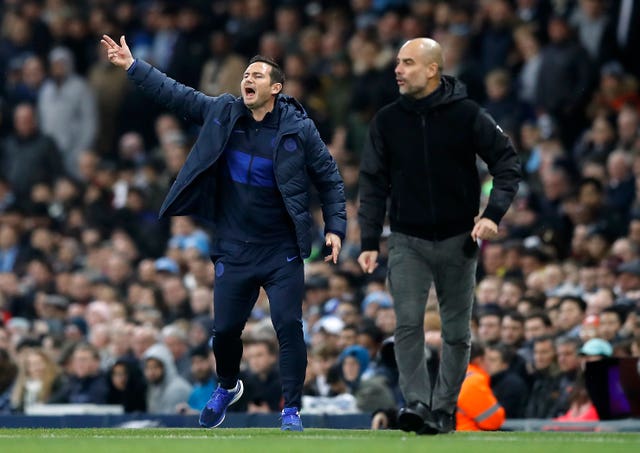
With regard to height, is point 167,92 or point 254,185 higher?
point 167,92

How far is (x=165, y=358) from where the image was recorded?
53.6 ft

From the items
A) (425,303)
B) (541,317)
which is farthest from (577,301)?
(425,303)

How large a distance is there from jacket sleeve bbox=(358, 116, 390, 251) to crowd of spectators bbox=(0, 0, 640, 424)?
9.40 ft

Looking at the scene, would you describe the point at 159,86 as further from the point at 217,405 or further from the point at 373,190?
the point at 217,405

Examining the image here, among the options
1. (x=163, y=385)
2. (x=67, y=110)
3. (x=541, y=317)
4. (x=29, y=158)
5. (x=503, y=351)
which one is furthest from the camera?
(x=67, y=110)

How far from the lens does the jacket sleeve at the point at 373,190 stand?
10.6 metres

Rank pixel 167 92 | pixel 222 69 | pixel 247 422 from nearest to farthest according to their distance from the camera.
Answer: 1. pixel 167 92
2. pixel 247 422
3. pixel 222 69

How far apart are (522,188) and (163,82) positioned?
8.14m

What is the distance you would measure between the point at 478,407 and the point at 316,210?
26.6 ft

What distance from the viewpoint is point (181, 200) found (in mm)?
10945

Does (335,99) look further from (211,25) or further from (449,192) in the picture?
(449,192)

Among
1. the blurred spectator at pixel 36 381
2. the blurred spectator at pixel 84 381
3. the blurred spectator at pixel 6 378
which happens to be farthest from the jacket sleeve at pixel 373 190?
the blurred spectator at pixel 36 381

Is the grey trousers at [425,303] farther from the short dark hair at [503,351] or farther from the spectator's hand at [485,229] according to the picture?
the short dark hair at [503,351]

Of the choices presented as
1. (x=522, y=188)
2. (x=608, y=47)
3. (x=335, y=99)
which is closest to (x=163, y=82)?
(x=522, y=188)
